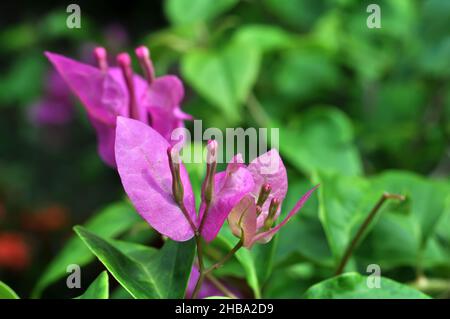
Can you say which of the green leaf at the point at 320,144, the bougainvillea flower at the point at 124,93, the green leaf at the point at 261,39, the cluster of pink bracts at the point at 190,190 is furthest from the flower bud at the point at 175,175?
the green leaf at the point at 261,39

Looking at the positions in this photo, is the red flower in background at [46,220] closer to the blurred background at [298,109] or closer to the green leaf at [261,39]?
the blurred background at [298,109]

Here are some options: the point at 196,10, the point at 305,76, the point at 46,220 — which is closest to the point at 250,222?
the point at 196,10

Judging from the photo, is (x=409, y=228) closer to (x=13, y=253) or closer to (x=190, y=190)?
(x=190, y=190)

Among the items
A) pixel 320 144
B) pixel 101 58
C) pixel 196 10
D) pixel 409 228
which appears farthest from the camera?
pixel 196 10

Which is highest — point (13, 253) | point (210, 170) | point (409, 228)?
point (210, 170)

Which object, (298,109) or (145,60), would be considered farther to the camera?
(298,109)
